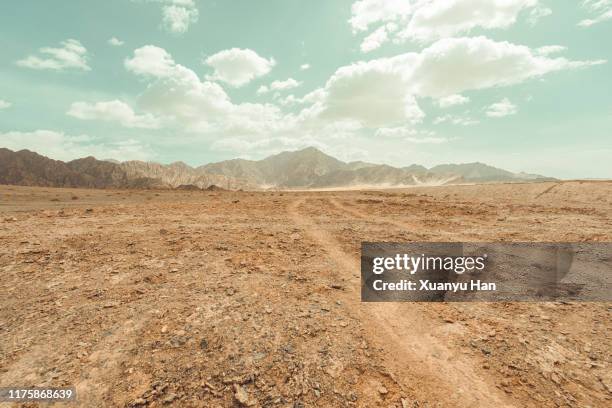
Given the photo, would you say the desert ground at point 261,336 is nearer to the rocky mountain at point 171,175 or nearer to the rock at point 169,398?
the rock at point 169,398

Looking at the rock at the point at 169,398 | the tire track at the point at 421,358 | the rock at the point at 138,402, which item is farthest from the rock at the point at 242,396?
the tire track at the point at 421,358

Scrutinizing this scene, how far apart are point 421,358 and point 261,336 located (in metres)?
2.69

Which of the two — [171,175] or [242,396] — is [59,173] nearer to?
[171,175]

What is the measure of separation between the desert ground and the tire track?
0.8 inches

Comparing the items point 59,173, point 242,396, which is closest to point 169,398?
point 242,396

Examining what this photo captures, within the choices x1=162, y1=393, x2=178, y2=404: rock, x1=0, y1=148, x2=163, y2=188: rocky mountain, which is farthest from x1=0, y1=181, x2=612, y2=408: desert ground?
x1=0, y1=148, x2=163, y2=188: rocky mountain

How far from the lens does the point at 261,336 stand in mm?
5234

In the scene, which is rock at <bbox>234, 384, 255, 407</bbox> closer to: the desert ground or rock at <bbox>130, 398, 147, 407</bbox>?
the desert ground

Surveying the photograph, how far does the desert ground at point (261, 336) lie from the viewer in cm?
419

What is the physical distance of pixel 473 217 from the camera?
16.1 m

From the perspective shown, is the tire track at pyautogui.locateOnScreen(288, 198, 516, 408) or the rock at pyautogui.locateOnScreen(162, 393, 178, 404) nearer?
the rock at pyautogui.locateOnScreen(162, 393, 178, 404)

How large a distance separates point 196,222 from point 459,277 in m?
11.0

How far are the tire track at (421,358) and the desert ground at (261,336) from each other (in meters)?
0.02

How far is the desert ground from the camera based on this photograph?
419 centimetres
